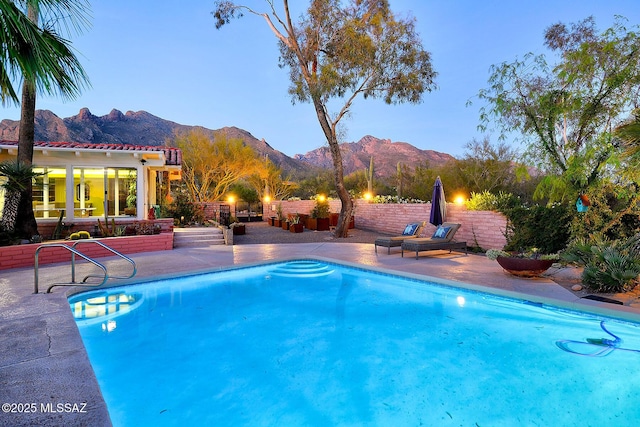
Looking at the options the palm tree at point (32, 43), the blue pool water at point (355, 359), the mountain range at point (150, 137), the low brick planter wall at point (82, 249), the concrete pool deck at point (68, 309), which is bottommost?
the blue pool water at point (355, 359)

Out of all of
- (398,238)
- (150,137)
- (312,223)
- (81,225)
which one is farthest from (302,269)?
(150,137)

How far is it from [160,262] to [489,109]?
9962 millimetres

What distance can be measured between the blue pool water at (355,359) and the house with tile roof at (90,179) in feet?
23.4

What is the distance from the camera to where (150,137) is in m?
51.8

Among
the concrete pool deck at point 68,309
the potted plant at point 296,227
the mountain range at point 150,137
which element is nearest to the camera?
the concrete pool deck at point 68,309

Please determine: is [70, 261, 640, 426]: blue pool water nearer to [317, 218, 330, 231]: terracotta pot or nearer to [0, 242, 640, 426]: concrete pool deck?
[0, 242, 640, 426]: concrete pool deck

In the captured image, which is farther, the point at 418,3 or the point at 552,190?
the point at 418,3

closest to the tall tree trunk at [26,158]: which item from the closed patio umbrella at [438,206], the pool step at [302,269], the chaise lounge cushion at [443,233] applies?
the pool step at [302,269]

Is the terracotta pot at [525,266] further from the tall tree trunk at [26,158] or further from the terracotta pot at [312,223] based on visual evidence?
the terracotta pot at [312,223]

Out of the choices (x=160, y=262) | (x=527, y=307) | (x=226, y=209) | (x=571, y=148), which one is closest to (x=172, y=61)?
(x=226, y=209)

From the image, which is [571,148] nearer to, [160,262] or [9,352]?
[160,262]

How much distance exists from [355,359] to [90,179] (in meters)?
11.9

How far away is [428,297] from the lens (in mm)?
6102

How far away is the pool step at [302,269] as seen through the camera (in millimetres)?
7902
